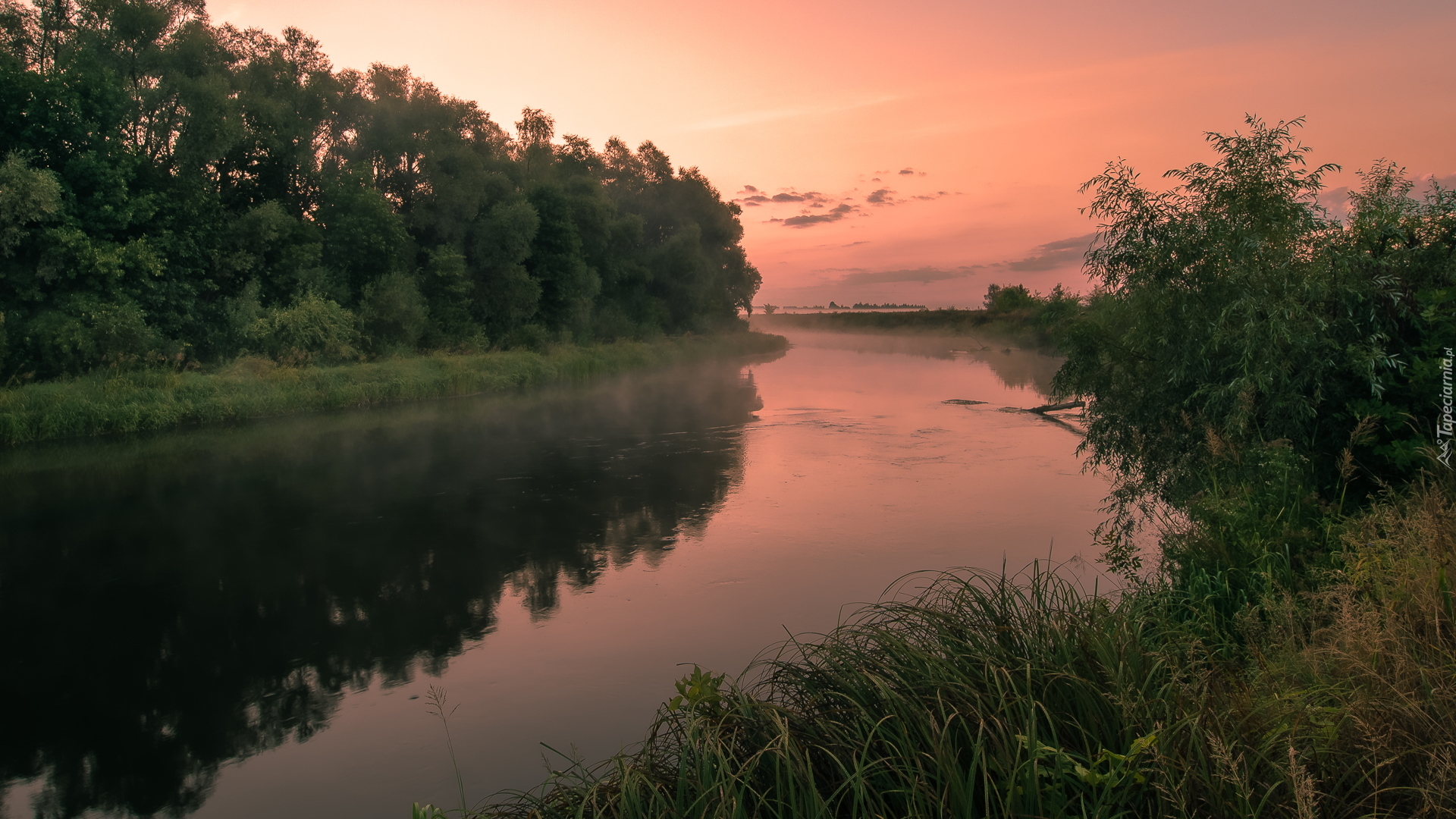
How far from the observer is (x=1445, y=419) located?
18.3 ft

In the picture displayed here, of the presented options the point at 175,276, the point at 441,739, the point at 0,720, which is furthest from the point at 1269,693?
the point at 175,276

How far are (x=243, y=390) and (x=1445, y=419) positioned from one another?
77.4ft

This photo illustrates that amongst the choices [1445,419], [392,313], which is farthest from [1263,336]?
[392,313]

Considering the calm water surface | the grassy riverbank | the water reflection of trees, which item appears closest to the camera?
the calm water surface

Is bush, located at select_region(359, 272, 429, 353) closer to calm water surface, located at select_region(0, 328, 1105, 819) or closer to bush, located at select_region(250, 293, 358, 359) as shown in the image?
bush, located at select_region(250, 293, 358, 359)

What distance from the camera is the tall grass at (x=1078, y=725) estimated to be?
3053 millimetres

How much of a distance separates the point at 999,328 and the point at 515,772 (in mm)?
64015

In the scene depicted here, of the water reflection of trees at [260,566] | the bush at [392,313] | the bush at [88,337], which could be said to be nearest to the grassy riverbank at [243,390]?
the bush at [88,337]

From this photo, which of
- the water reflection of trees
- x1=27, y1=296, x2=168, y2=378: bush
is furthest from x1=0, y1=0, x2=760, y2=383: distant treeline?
the water reflection of trees

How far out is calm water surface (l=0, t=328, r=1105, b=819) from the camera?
5547mm

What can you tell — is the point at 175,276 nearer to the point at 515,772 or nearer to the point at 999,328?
the point at 515,772

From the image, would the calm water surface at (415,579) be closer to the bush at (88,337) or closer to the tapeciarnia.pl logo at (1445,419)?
the bush at (88,337)

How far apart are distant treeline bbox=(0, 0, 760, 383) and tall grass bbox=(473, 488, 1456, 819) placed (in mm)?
21963

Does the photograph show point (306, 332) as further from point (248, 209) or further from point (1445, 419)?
point (1445, 419)
